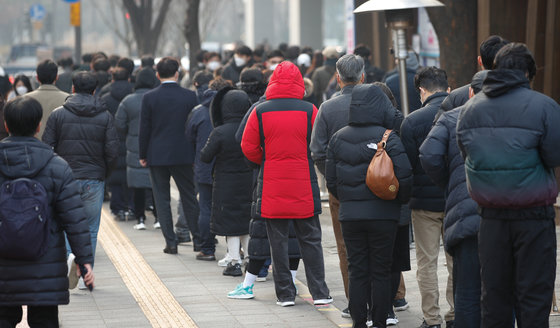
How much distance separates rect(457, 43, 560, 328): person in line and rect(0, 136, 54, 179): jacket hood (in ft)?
7.63

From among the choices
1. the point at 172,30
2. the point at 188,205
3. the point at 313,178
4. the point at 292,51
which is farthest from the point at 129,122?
the point at 172,30

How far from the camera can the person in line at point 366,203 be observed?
663 centimetres

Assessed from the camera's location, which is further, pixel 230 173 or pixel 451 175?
pixel 230 173

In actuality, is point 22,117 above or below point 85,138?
above

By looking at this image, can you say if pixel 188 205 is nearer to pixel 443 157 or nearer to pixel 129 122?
pixel 129 122

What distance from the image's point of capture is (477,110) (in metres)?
5.44

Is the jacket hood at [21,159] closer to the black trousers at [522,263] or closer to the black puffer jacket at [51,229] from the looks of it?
the black puffer jacket at [51,229]

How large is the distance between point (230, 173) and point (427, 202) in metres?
2.83

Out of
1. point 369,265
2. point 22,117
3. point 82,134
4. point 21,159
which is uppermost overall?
point 22,117

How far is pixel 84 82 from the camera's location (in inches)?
345

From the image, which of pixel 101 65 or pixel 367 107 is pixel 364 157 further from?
pixel 101 65

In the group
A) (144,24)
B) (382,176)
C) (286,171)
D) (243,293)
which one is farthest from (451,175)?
(144,24)

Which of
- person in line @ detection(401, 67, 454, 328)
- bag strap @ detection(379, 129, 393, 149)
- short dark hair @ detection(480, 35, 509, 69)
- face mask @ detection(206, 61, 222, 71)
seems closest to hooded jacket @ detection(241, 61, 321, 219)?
person in line @ detection(401, 67, 454, 328)

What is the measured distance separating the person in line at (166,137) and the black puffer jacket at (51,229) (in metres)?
4.73
